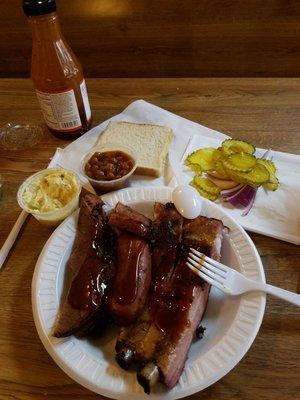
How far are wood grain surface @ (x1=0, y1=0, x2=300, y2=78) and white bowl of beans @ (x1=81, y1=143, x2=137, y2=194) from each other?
4.11 feet

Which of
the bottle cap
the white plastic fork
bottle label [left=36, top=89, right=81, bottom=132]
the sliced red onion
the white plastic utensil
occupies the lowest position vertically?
the sliced red onion

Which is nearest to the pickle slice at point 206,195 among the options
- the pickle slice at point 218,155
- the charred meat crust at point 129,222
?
the pickle slice at point 218,155

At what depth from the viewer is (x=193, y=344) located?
866 millimetres

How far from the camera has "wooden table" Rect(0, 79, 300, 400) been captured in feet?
2.73

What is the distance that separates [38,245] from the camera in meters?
1.13

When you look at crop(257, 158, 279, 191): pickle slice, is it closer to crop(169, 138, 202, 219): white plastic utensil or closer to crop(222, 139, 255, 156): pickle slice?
crop(222, 139, 255, 156): pickle slice

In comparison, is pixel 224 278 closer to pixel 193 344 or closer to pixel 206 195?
pixel 193 344

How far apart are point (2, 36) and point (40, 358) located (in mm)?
2114

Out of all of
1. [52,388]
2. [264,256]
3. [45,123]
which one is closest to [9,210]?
[45,123]

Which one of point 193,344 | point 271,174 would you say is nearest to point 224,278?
point 193,344

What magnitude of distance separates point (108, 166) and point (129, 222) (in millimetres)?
294

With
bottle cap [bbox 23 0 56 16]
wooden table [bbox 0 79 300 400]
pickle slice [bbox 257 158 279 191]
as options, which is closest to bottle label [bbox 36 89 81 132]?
wooden table [bbox 0 79 300 400]

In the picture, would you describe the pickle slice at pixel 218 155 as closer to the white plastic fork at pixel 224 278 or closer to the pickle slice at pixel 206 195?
the pickle slice at pixel 206 195

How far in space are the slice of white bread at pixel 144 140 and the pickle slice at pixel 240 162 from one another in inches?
9.7
